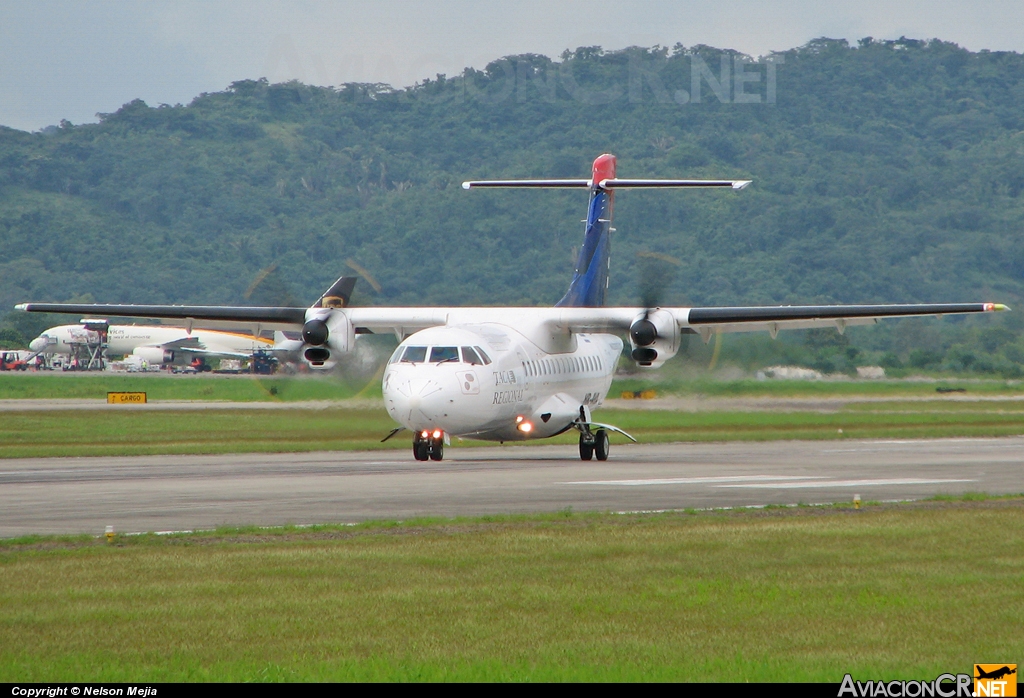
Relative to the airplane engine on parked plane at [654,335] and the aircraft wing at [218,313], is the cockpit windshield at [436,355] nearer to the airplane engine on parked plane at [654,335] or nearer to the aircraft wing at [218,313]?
the airplane engine on parked plane at [654,335]

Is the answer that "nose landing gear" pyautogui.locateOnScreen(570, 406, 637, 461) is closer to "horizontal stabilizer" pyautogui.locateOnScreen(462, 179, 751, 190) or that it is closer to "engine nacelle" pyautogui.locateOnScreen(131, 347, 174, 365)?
"horizontal stabilizer" pyautogui.locateOnScreen(462, 179, 751, 190)

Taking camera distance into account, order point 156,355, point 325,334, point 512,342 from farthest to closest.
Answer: point 156,355 → point 325,334 → point 512,342

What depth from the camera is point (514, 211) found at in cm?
13862

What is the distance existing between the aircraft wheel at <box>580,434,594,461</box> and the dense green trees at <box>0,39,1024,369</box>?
7019 cm

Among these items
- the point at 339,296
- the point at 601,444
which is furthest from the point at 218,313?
the point at 601,444

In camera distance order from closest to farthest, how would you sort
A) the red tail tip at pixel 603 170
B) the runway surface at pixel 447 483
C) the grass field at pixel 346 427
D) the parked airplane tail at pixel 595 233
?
the runway surface at pixel 447 483 < the parked airplane tail at pixel 595 233 < the grass field at pixel 346 427 < the red tail tip at pixel 603 170

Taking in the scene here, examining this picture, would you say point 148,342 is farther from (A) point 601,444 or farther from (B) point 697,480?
(B) point 697,480

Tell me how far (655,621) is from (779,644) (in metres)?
1.05

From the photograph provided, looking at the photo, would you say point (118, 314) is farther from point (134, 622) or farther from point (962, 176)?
point (962, 176)

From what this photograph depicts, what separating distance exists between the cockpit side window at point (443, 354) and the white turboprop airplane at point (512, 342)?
24 millimetres

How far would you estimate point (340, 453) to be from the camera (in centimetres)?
2945

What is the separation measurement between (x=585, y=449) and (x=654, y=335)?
3.08 metres

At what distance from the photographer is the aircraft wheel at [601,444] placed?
28.2 meters

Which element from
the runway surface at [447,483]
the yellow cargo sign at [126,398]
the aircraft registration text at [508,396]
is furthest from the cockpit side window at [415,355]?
the yellow cargo sign at [126,398]
